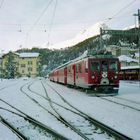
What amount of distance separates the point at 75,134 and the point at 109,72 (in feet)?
53.4

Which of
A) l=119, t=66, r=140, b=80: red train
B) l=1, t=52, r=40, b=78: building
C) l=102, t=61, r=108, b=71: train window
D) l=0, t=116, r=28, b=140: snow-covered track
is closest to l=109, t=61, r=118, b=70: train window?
l=102, t=61, r=108, b=71: train window

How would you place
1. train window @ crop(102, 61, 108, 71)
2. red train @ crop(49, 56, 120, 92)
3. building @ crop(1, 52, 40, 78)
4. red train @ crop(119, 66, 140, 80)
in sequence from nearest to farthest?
red train @ crop(49, 56, 120, 92) < train window @ crop(102, 61, 108, 71) < red train @ crop(119, 66, 140, 80) < building @ crop(1, 52, 40, 78)

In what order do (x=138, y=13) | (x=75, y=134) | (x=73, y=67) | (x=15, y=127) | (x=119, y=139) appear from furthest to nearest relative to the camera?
(x=138, y=13)
(x=73, y=67)
(x=15, y=127)
(x=75, y=134)
(x=119, y=139)

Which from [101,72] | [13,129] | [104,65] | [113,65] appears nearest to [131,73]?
[113,65]

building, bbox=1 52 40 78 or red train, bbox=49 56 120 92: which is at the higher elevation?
building, bbox=1 52 40 78

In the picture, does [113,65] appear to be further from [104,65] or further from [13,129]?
[13,129]

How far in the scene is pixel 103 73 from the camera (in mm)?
25469

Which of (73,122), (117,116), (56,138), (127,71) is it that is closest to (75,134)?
(56,138)

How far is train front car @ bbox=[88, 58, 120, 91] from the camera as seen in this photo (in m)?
25.3

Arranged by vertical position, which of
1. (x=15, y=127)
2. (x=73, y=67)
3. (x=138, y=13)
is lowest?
(x=15, y=127)

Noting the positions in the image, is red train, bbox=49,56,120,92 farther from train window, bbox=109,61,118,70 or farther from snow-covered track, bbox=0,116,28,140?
snow-covered track, bbox=0,116,28,140

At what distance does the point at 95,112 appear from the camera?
14.6 meters

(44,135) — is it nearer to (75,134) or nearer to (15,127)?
(75,134)

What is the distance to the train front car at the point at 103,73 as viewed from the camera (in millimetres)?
25266
